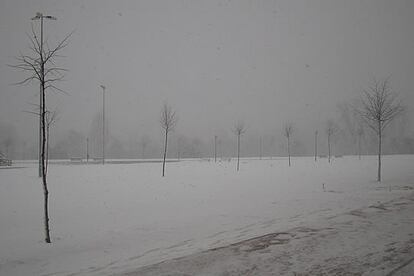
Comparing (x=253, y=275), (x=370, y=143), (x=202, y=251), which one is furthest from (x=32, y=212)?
(x=370, y=143)

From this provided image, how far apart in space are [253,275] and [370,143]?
10152 centimetres

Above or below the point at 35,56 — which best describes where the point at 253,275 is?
A: below

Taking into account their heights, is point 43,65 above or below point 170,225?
above

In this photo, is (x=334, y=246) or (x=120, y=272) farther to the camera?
(x=334, y=246)

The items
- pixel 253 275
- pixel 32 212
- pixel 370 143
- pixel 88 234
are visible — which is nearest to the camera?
pixel 253 275

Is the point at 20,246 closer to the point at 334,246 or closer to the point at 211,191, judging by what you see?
the point at 334,246

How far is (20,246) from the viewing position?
9.17 metres

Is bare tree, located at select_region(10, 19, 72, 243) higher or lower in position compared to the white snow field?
higher

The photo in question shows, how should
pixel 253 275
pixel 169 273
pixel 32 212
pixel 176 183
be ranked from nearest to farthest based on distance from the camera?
pixel 253 275 → pixel 169 273 → pixel 32 212 → pixel 176 183

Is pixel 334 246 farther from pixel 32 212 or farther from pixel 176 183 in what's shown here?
pixel 176 183

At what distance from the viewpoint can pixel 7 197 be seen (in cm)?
1611

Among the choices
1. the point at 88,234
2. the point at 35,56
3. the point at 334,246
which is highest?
the point at 35,56

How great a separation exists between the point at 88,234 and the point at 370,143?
329 ft

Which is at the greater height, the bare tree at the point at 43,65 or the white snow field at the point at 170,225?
the bare tree at the point at 43,65
